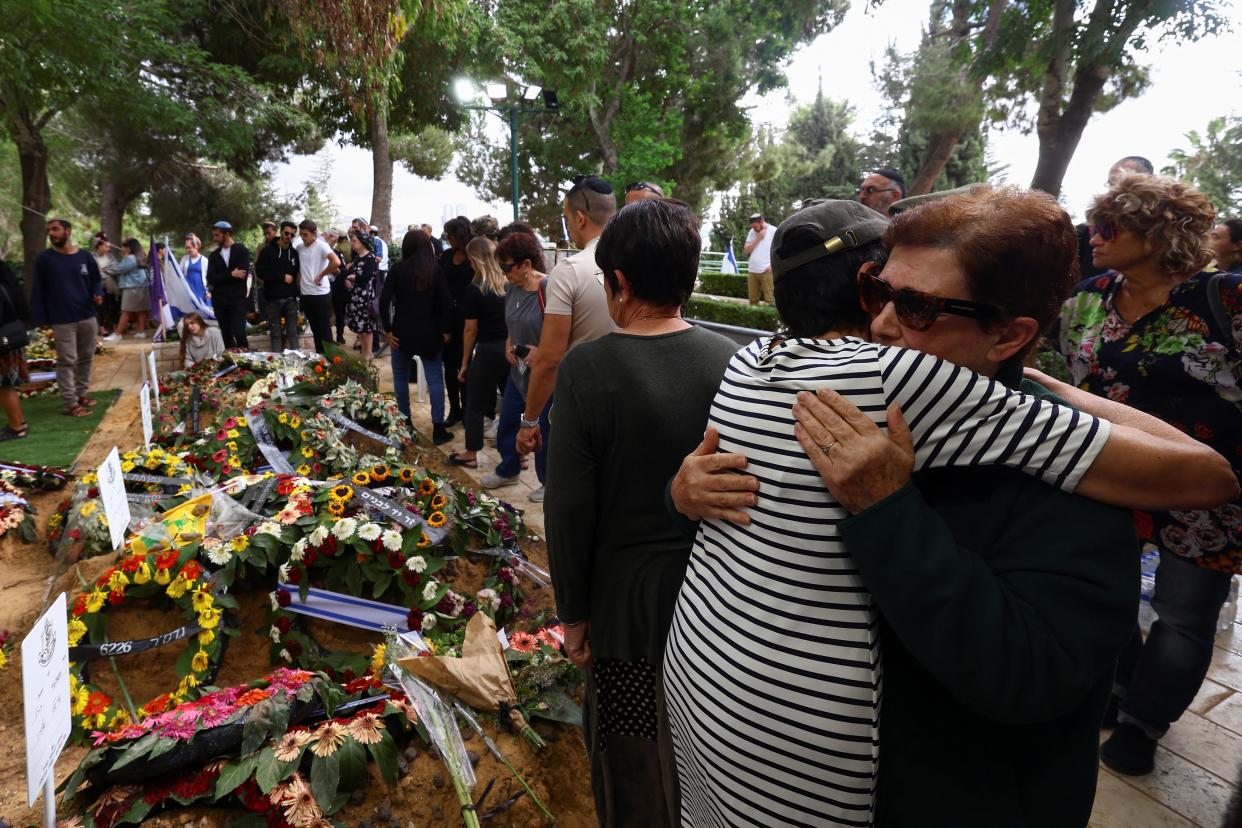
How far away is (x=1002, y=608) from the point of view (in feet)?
2.67

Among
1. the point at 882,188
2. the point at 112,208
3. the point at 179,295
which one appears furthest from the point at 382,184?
the point at 882,188

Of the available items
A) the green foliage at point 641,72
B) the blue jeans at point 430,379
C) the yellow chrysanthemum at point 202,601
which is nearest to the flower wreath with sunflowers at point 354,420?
the blue jeans at point 430,379

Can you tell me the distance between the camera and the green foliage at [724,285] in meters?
19.1

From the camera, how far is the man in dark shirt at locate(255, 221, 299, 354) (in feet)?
28.5

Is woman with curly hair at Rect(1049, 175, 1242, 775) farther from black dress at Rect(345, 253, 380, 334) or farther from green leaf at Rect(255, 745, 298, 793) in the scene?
black dress at Rect(345, 253, 380, 334)

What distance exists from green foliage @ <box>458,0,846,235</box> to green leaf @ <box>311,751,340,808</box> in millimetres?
16089

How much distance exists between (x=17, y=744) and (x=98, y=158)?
21.8 m

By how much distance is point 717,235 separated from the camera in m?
38.4

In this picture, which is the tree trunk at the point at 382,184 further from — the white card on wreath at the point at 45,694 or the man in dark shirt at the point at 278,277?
the white card on wreath at the point at 45,694

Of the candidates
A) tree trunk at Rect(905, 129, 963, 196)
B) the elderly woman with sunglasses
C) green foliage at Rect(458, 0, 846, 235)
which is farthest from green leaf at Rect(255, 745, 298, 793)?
green foliage at Rect(458, 0, 846, 235)

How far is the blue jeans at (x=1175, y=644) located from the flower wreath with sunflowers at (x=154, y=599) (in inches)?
133

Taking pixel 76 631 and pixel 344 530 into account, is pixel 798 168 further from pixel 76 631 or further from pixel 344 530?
pixel 76 631

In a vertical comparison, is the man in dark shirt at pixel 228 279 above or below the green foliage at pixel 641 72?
below

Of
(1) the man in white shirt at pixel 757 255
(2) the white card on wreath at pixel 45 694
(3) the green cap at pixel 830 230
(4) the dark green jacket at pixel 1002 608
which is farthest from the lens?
(1) the man in white shirt at pixel 757 255
